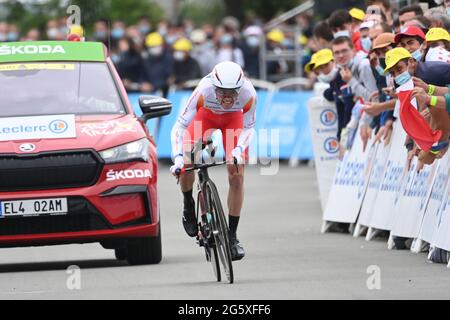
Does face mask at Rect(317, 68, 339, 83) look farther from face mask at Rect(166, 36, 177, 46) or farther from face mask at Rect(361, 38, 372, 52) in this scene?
face mask at Rect(166, 36, 177, 46)

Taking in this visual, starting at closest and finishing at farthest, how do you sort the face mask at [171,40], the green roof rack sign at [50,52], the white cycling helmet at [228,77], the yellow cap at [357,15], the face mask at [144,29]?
the white cycling helmet at [228,77]
the green roof rack sign at [50,52]
the yellow cap at [357,15]
the face mask at [171,40]
the face mask at [144,29]

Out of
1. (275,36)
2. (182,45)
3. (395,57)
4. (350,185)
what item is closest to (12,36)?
(182,45)

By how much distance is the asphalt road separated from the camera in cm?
1079

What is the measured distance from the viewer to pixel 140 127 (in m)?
13.3

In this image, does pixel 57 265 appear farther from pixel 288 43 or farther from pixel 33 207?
pixel 288 43

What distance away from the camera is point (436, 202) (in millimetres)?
13367

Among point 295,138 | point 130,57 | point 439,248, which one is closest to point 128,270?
point 439,248

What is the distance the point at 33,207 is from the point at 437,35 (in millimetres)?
3874

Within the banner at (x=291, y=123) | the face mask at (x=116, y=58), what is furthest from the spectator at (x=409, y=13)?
the face mask at (x=116, y=58)

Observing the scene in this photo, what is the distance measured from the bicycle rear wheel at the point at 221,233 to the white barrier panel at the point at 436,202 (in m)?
2.32

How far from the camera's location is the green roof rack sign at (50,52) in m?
14.1

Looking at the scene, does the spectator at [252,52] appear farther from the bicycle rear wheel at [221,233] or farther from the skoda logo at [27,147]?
the bicycle rear wheel at [221,233]
